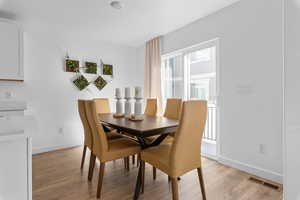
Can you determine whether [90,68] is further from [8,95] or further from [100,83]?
[8,95]

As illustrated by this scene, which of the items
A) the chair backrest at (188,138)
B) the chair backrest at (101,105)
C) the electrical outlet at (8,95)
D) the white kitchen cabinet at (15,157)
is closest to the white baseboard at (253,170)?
the chair backrest at (188,138)

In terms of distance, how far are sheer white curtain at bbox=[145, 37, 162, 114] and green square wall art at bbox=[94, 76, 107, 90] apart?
1.07m

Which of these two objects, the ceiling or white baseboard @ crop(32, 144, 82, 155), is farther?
white baseboard @ crop(32, 144, 82, 155)

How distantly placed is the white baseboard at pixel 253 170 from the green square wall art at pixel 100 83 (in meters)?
2.97

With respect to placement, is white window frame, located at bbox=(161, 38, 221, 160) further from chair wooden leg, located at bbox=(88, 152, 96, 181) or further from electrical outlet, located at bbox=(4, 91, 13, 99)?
electrical outlet, located at bbox=(4, 91, 13, 99)

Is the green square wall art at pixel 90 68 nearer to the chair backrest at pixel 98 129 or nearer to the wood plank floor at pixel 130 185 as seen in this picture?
the wood plank floor at pixel 130 185

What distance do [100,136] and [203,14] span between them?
98.6 inches

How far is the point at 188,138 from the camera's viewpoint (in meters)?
1.44

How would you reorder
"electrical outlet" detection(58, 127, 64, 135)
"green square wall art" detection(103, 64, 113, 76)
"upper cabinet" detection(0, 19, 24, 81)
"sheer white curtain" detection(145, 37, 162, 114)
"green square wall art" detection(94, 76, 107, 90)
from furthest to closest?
1. "green square wall art" detection(103, 64, 113, 76)
2. "green square wall art" detection(94, 76, 107, 90)
3. "sheer white curtain" detection(145, 37, 162, 114)
4. "electrical outlet" detection(58, 127, 64, 135)
5. "upper cabinet" detection(0, 19, 24, 81)

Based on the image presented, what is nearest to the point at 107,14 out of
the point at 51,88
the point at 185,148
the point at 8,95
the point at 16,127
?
the point at 51,88

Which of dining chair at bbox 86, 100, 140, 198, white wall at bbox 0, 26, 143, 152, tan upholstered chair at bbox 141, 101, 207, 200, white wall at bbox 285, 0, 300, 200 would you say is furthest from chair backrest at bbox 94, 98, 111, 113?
white wall at bbox 285, 0, 300, 200

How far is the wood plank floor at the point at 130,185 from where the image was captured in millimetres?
1715

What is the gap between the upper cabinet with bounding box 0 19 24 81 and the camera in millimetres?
→ 2510

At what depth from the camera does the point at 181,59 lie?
3344 mm
